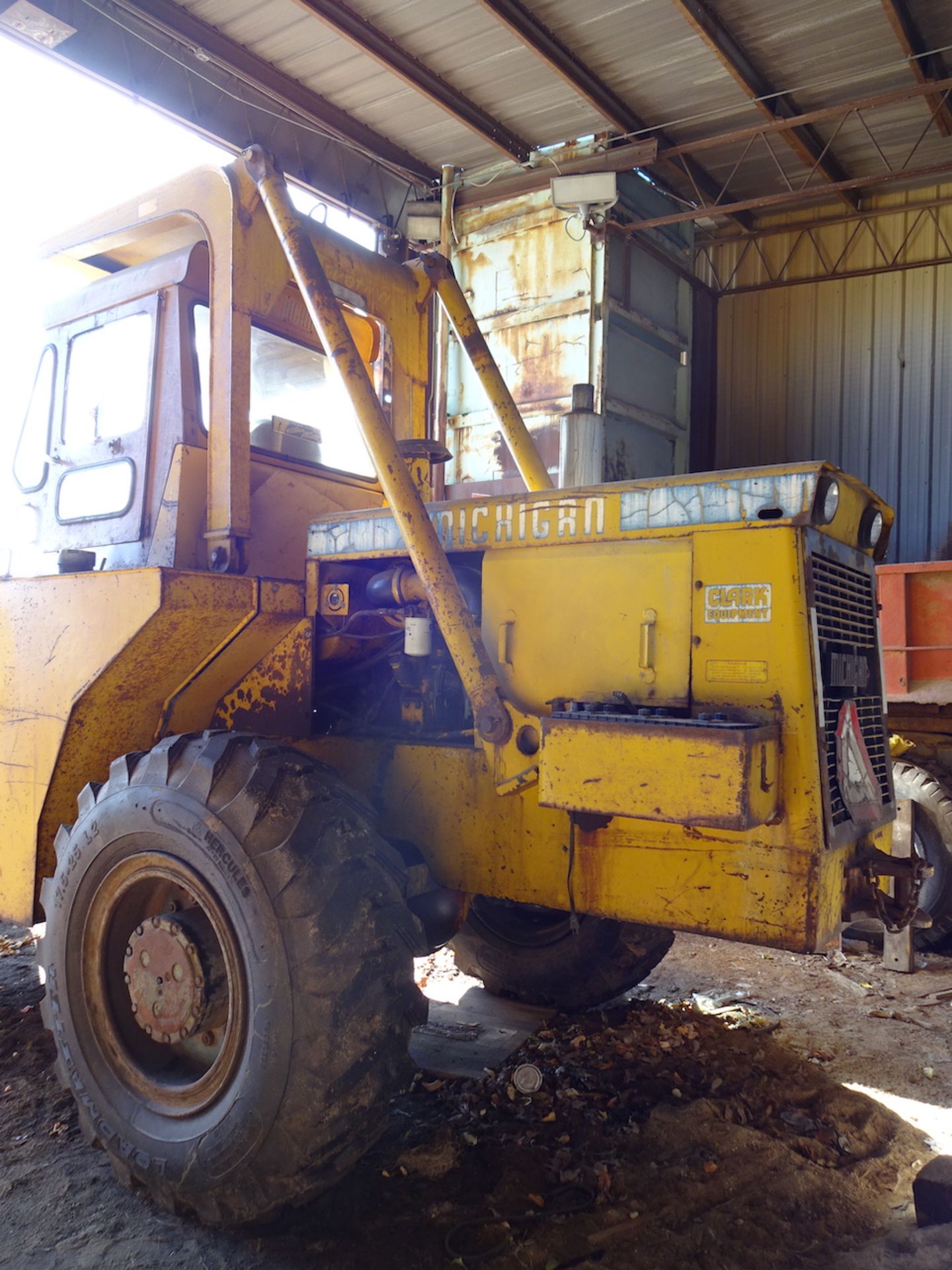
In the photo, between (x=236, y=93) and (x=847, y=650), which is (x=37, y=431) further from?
(x=236, y=93)

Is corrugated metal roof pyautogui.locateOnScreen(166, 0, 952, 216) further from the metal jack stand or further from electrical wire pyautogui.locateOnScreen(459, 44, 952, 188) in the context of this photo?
the metal jack stand

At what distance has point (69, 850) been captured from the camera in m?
2.92

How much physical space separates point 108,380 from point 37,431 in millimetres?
484

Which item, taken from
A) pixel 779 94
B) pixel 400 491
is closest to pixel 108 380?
pixel 400 491

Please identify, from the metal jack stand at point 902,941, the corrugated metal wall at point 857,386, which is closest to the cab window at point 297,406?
the metal jack stand at point 902,941

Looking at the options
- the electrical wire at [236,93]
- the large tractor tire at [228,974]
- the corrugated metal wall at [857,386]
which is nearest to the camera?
the large tractor tire at [228,974]

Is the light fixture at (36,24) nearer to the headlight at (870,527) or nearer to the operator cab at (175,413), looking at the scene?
the operator cab at (175,413)

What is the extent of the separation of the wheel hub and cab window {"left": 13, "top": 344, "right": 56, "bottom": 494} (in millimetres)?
2023

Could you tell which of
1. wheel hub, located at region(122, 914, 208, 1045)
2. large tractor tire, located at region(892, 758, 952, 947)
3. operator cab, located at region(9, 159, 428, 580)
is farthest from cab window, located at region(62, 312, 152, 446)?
large tractor tire, located at region(892, 758, 952, 947)

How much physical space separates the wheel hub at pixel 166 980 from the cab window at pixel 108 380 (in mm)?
1800

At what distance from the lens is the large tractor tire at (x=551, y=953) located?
3.83m

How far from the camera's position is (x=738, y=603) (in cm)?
252

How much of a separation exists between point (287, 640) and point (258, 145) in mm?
1649

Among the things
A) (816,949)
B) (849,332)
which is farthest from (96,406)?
(849,332)
